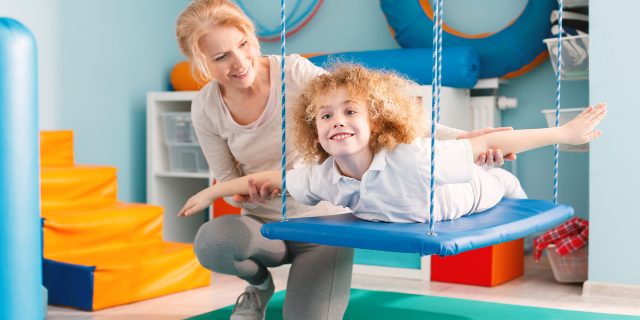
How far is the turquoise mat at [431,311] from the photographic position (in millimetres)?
2361

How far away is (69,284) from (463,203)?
1.38 m

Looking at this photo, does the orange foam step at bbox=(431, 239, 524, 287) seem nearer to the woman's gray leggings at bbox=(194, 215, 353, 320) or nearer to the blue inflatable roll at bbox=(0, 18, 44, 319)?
the woman's gray leggings at bbox=(194, 215, 353, 320)

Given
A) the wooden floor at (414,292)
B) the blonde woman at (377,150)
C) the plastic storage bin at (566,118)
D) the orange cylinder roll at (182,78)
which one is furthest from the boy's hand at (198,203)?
the orange cylinder roll at (182,78)

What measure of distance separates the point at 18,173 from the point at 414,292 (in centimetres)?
181

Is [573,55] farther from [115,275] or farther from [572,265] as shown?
[115,275]

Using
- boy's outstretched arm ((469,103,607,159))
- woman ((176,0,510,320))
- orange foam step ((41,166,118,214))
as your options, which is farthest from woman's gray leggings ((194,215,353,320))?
orange foam step ((41,166,118,214))

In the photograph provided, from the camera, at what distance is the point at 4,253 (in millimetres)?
1252

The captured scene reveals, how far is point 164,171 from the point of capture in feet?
12.0

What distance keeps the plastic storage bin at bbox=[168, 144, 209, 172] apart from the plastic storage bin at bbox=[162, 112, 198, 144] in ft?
0.09

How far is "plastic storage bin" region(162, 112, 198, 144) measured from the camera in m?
3.55

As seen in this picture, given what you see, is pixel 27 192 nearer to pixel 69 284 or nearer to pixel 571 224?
pixel 69 284

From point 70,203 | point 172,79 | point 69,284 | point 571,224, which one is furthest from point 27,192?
point 172,79

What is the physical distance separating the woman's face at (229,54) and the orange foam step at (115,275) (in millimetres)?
944

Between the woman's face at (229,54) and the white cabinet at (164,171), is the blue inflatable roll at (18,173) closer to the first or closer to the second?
the woman's face at (229,54)
